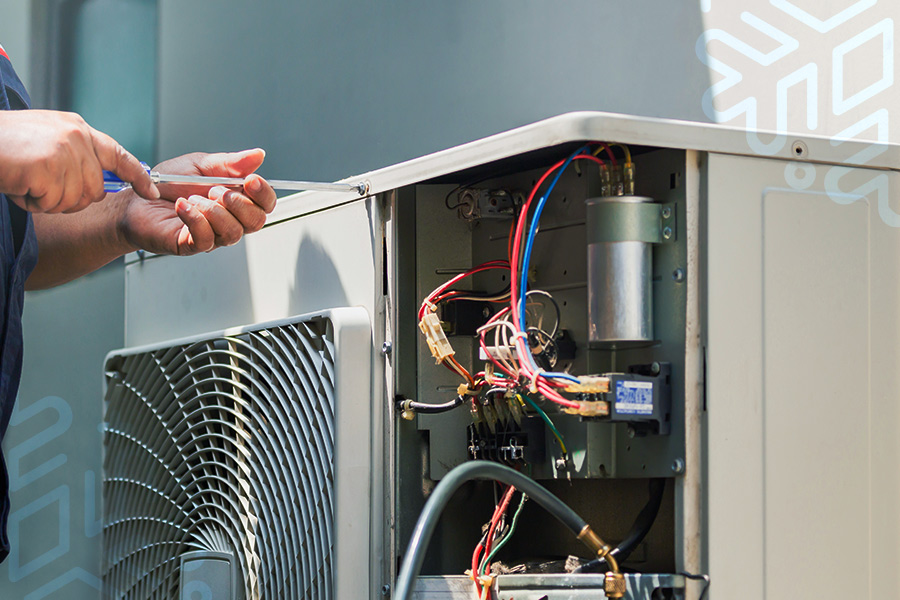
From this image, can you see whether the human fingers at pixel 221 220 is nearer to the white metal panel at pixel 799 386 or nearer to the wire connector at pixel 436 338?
the wire connector at pixel 436 338

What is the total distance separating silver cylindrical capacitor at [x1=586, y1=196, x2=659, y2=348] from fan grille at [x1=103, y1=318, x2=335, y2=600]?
1.27 ft

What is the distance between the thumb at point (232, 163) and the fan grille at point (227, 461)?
264 mm

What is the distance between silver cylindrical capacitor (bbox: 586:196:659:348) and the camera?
51.2 inches

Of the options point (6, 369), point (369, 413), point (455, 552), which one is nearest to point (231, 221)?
point (369, 413)

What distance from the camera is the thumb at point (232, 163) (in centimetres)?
169

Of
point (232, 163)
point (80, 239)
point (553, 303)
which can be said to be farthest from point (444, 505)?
point (80, 239)

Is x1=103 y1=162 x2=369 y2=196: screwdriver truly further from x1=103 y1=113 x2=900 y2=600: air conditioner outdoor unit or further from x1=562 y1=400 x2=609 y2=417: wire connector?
x1=562 y1=400 x2=609 y2=417: wire connector

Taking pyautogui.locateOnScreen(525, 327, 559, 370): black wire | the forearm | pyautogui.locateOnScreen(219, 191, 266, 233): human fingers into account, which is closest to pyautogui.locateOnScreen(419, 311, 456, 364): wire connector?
pyautogui.locateOnScreen(525, 327, 559, 370): black wire

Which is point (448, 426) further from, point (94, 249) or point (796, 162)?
point (94, 249)

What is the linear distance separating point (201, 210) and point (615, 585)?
2.70 feet

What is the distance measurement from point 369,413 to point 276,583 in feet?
0.97

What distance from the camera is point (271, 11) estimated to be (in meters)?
2.65

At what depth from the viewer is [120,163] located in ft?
4.73

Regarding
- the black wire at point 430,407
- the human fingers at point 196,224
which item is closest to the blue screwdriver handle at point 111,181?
the human fingers at point 196,224
